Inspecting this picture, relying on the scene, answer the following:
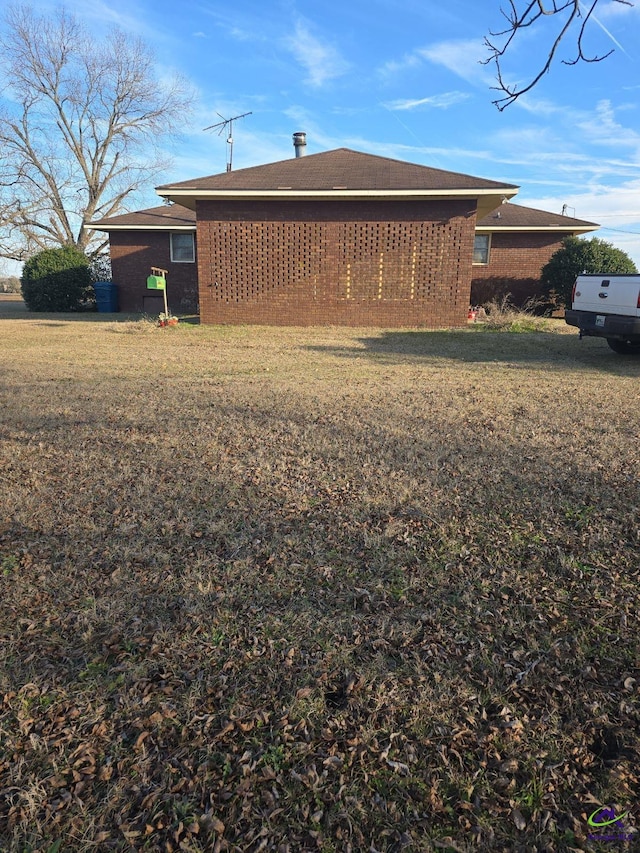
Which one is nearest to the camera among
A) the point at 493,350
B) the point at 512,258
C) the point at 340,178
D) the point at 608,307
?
the point at 608,307

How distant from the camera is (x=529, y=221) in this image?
1939 centimetres

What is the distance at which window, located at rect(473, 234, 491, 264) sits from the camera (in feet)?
64.2

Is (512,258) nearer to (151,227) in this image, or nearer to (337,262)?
(337,262)

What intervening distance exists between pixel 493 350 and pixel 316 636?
972 cm

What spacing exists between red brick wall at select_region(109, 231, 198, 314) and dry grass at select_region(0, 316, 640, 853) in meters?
17.5

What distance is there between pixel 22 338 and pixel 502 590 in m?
13.0

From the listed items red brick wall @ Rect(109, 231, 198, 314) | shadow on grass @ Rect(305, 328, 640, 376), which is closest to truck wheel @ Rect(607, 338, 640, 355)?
shadow on grass @ Rect(305, 328, 640, 376)

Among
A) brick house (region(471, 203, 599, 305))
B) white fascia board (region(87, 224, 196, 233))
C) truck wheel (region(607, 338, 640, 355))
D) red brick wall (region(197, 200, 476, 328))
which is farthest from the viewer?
white fascia board (region(87, 224, 196, 233))

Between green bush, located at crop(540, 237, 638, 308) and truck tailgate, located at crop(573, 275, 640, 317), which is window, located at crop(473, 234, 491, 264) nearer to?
green bush, located at crop(540, 237, 638, 308)

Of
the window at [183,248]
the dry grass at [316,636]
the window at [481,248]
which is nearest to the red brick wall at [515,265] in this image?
the window at [481,248]

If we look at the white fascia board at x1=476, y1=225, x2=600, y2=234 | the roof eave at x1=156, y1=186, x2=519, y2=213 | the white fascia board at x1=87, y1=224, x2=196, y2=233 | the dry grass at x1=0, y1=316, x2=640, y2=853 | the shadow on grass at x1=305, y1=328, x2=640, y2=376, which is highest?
the white fascia board at x1=87, y1=224, x2=196, y2=233

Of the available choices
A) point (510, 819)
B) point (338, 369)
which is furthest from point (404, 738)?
point (338, 369)

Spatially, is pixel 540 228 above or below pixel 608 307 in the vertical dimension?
above

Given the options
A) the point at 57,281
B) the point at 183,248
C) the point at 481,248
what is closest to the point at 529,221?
the point at 481,248
